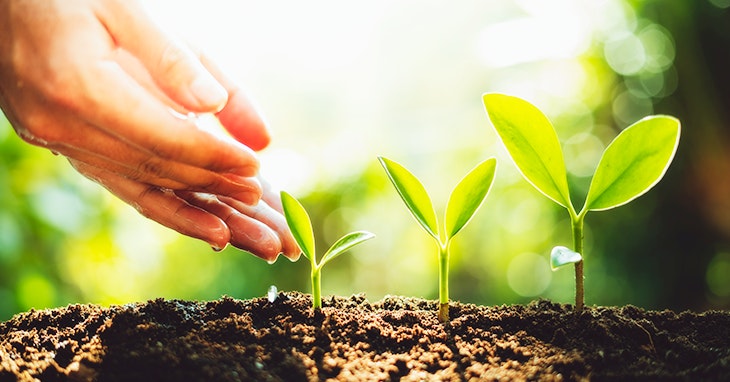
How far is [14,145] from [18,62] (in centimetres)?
138

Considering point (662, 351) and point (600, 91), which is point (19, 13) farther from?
point (600, 91)

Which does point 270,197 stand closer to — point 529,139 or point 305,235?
point 305,235

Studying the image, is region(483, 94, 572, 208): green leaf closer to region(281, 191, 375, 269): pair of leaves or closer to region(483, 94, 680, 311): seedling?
region(483, 94, 680, 311): seedling

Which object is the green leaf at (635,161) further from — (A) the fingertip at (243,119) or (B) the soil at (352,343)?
(A) the fingertip at (243,119)

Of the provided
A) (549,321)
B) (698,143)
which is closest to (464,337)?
(549,321)

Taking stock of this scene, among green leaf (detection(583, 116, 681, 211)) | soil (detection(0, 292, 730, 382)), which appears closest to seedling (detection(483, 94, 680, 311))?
green leaf (detection(583, 116, 681, 211))

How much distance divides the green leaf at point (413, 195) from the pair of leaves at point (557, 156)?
124 mm

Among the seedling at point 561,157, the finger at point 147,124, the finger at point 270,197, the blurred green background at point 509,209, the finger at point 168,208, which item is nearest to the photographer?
the finger at point 147,124

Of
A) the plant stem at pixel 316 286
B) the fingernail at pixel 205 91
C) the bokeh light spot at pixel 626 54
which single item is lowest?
the plant stem at pixel 316 286

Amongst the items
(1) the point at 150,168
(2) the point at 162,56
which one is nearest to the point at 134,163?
(1) the point at 150,168

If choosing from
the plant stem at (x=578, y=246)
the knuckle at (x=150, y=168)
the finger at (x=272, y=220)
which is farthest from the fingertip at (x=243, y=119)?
the plant stem at (x=578, y=246)

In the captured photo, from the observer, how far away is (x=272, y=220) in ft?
3.07

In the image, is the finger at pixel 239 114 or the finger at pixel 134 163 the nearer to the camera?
the finger at pixel 134 163

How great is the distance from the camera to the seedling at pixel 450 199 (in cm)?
77
